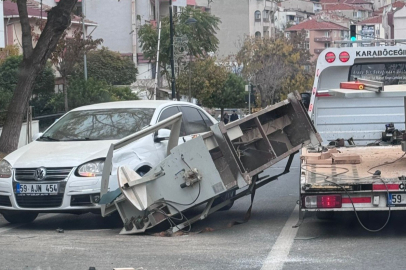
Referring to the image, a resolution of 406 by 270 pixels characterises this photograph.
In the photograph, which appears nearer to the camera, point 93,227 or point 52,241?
point 52,241

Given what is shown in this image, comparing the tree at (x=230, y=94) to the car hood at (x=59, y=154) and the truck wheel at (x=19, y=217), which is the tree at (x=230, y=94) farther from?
the car hood at (x=59, y=154)

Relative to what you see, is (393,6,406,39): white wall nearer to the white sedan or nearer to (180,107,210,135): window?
(180,107,210,135): window

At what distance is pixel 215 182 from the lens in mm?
8734

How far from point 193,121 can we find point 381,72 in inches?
143

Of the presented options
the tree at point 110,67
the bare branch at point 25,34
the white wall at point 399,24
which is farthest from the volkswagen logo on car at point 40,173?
the white wall at point 399,24

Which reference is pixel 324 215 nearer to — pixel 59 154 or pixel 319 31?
pixel 59 154

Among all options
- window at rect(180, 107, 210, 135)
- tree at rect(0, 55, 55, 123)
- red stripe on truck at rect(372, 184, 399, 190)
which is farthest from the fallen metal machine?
tree at rect(0, 55, 55, 123)

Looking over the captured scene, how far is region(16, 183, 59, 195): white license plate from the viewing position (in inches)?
368

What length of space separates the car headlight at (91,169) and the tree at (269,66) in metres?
53.8

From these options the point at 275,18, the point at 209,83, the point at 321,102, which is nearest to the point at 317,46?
the point at 275,18

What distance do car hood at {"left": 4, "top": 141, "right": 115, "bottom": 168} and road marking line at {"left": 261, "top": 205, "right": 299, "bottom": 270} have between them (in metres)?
2.47

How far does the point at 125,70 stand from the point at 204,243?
41361 mm

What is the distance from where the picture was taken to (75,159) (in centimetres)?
945

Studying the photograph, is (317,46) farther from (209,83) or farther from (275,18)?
(209,83)
